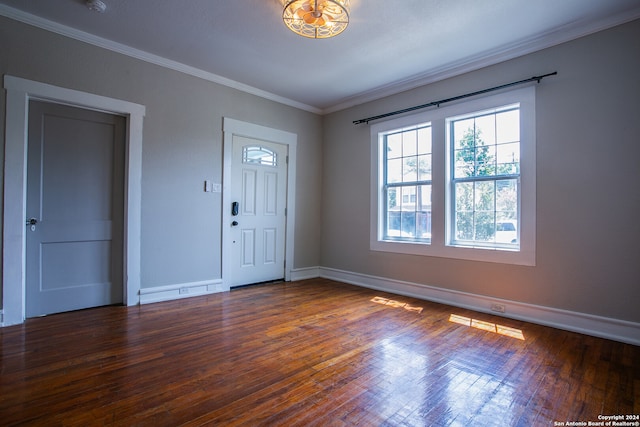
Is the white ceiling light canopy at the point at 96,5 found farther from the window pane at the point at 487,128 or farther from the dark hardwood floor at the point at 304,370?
the window pane at the point at 487,128

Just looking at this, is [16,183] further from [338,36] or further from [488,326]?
[488,326]

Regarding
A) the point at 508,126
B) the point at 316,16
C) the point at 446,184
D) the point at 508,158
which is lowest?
the point at 446,184

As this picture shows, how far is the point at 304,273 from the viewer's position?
534cm

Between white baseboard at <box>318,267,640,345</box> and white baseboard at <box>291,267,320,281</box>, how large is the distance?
1024 mm

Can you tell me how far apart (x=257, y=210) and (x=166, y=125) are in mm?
1643

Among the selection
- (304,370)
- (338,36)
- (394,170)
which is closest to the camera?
(304,370)

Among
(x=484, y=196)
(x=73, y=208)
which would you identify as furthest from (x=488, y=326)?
(x=73, y=208)

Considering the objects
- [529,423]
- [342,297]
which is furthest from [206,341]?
[529,423]

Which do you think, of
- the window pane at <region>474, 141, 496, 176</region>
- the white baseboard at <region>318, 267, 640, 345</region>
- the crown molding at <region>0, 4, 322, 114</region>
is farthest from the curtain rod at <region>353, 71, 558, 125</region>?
the white baseboard at <region>318, 267, 640, 345</region>

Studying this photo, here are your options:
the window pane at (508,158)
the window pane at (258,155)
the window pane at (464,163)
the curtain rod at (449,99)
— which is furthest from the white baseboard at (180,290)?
the window pane at (508,158)

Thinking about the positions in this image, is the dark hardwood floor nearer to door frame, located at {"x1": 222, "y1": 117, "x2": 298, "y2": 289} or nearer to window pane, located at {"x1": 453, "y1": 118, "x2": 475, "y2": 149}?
door frame, located at {"x1": 222, "y1": 117, "x2": 298, "y2": 289}

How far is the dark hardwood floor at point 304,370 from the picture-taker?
1.73 meters

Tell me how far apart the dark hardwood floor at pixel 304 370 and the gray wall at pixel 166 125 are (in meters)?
0.85

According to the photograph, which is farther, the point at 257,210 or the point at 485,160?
the point at 257,210
